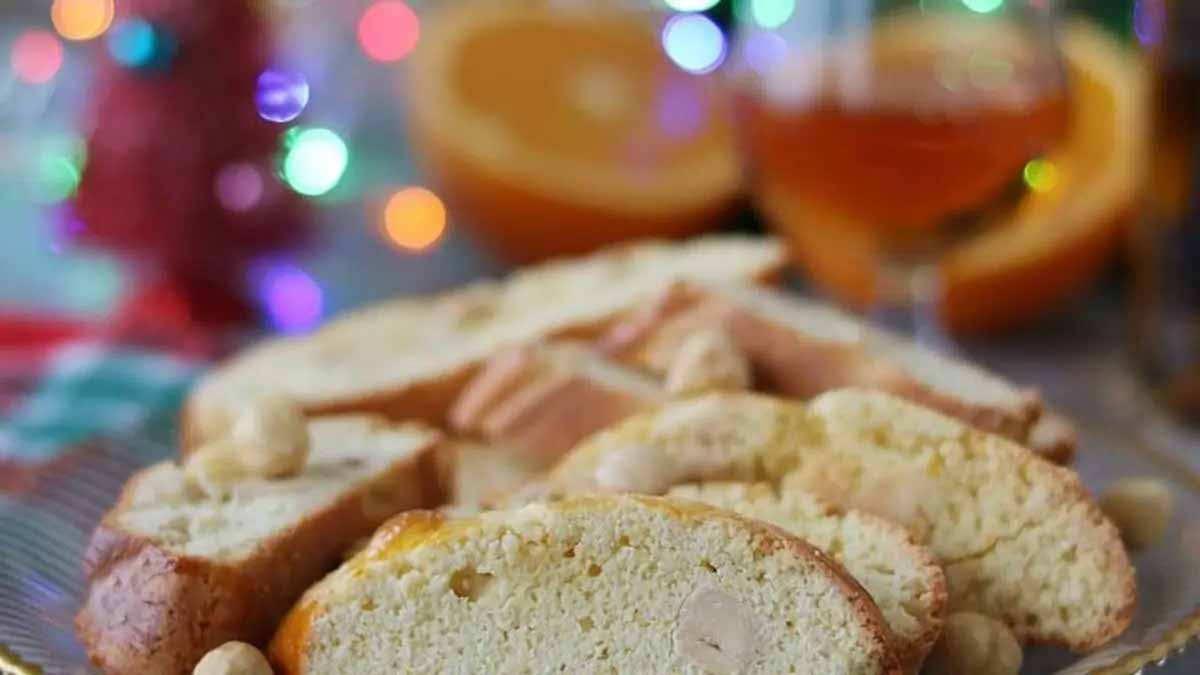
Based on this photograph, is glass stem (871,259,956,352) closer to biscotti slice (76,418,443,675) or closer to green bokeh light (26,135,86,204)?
biscotti slice (76,418,443,675)

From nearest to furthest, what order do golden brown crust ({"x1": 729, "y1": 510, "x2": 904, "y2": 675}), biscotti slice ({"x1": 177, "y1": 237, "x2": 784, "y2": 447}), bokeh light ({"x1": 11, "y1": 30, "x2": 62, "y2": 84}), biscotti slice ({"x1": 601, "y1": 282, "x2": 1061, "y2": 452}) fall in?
golden brown crust ({"x1": 729, "y1": 510, "x2": 904, "y2": 675}), biscotti slice ({"x1": 601, "y1": 282, "x2": 1061, "y2": 452}), biscotti slice ({"x1": 177, "y1": 237, "x2": 784, "y2": 447}), bokeh light ({"x1": 11, "y1": 30, "x2": 62, "y2": 84})

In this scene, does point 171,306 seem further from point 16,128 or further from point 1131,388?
point 1131,388

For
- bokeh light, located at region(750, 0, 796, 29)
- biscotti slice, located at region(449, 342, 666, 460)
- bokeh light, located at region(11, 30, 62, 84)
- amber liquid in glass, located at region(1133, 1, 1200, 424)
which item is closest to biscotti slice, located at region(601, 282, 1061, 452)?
biscotti slice, located at region(449, 342, 666, 460)

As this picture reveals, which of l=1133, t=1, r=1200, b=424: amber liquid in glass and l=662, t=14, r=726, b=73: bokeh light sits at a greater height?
l=662, t=14, r=726, b=73: bokeh light

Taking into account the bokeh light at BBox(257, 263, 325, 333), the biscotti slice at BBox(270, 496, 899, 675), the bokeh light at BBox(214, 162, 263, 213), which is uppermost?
the bokeh light at BBox(214, 162, 263, 213)

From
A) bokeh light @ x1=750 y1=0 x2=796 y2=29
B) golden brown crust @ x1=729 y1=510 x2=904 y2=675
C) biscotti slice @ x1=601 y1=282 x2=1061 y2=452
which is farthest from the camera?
bokeh light @ x1=750 y1=0 x2=796 y2=29

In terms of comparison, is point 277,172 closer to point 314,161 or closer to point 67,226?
point 314,161
